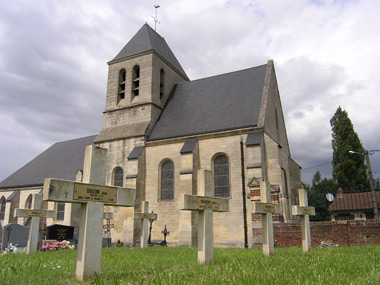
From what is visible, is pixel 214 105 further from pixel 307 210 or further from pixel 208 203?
pixel 208 203

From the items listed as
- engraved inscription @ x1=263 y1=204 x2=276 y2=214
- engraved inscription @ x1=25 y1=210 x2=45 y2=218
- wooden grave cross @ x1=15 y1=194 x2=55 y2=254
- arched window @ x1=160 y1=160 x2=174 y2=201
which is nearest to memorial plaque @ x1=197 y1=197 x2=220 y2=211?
engraved inscription @ x1=263 y1=204 x2=276 y2=214

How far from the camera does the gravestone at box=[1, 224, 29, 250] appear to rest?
14203 millimetres

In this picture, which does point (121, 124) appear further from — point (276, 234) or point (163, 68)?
point (276, 234)

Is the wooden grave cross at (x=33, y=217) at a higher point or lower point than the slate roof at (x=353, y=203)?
lower

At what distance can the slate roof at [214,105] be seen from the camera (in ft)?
60.1

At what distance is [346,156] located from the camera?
104 ft

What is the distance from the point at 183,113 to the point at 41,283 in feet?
57.6

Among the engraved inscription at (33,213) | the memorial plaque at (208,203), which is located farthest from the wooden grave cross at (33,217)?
the memorial plaque at (208,203)

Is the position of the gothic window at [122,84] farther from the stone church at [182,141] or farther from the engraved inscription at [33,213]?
the engraved inscription at [33,213]

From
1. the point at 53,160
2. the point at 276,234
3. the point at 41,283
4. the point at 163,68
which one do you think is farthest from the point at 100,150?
the point at 53,160

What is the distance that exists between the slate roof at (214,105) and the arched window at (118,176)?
3.05 meters

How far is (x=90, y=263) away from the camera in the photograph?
4.98m

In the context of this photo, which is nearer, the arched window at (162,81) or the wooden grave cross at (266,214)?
the wooden grave cross at (266,214)

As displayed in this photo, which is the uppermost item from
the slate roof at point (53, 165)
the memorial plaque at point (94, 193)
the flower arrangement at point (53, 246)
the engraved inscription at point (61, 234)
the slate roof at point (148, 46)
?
the slate roof at point (148, 46)
